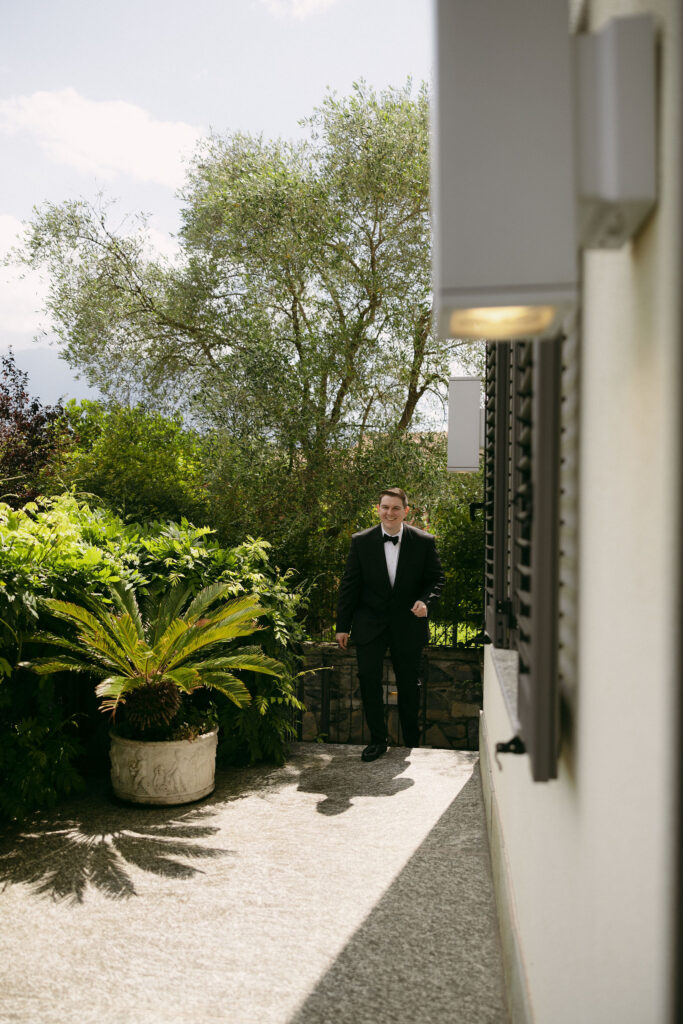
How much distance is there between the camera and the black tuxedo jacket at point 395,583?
6234 mm

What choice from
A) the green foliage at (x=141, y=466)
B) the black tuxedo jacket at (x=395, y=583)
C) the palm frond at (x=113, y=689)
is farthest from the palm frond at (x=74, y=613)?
the green foliage at (x=141, y=466)

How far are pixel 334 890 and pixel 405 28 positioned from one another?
34.8 feet

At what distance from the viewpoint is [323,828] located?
4617 mm

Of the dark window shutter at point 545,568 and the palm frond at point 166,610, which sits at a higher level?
the dark window shutter at point 545,568

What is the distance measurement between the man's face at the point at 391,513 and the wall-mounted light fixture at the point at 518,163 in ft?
16.2

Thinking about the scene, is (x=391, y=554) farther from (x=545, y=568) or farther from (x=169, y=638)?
(x=545, y=568)

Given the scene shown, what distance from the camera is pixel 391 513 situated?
20.6ft

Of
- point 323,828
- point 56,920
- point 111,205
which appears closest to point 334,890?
point 323,828

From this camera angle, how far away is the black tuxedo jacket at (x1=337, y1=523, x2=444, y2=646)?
623 cm

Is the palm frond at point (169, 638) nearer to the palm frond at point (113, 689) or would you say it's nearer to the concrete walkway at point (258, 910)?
the palm frond at point (113, 689)

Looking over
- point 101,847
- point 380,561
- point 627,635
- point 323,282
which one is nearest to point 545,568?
point 627,635

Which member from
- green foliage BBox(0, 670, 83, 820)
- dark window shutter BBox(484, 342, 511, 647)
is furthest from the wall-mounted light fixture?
green foliage BBox(0, 670, 83, 820)

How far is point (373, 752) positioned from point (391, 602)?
3.74 feet

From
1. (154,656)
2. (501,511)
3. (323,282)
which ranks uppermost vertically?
(323,282)
